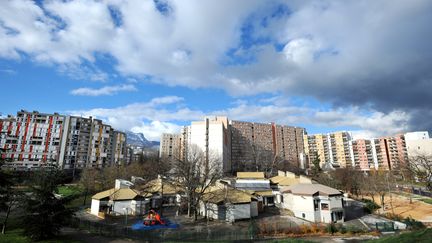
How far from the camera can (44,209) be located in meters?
24.6

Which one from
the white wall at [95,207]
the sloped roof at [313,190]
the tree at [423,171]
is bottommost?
the white wall at [95,207]

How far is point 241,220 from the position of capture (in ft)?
115

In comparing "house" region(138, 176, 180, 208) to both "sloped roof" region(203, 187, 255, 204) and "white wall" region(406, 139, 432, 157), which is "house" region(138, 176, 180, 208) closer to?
"sloped roof" region(203, 187, 255, 204)

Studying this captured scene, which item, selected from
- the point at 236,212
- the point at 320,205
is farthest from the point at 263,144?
the point at 236,212

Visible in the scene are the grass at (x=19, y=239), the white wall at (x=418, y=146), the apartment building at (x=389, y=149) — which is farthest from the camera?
the apartment building at (x=389, y=149)

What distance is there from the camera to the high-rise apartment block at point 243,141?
9638 centimetres

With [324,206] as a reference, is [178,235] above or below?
below

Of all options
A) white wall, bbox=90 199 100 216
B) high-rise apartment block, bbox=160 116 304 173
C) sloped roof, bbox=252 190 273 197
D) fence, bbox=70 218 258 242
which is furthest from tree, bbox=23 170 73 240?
high-rise apartment block, bbox=160 116 304 173

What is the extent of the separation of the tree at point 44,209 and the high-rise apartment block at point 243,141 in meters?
65.1

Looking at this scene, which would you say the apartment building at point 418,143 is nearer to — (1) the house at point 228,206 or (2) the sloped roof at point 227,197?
(2) the sloped roof at point 227,197

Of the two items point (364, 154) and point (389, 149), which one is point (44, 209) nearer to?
point (364, 154)

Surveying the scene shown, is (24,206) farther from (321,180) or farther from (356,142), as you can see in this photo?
(356,142)

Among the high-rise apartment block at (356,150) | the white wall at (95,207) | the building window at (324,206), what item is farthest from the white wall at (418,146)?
the white wall at (95,207)

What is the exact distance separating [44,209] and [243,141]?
322 ft
